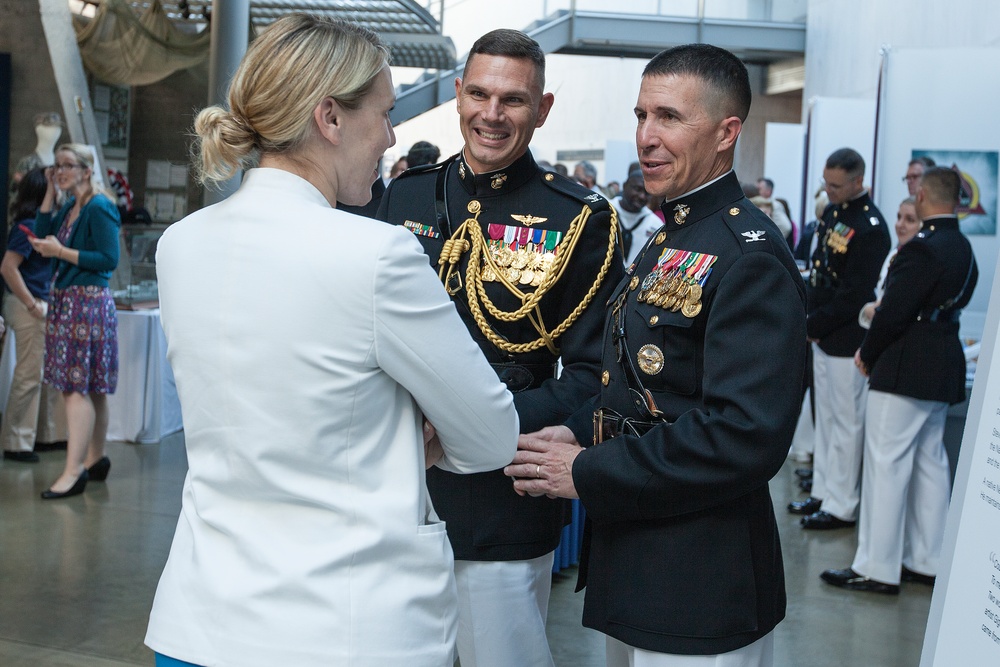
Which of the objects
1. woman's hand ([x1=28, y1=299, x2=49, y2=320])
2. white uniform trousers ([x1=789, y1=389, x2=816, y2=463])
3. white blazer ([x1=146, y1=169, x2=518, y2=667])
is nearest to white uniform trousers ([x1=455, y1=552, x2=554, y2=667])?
white blazer ([x1=146, y1=169, x2=518, y2=667])

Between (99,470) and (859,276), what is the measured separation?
3.90 meters

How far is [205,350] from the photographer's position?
1.25 m

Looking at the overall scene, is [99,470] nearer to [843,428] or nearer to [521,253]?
[843,428]

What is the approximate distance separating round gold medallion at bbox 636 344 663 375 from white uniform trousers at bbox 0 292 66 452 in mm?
4781

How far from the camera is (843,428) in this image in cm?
519

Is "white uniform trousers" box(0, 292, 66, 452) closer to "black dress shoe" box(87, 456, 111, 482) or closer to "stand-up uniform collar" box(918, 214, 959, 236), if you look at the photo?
"black dress shoe" box(87, 456, 111, 482)

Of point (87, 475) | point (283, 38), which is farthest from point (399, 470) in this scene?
point (87, 475)

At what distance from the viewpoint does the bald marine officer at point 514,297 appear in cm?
195

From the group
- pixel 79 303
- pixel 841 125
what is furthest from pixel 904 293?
pixel 841 125

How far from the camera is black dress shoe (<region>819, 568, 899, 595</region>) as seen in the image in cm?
421

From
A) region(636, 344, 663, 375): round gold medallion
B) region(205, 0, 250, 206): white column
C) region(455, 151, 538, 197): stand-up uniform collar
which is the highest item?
region(205, 0, 250, 206): white column

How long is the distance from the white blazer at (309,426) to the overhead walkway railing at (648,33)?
11986 millimetres

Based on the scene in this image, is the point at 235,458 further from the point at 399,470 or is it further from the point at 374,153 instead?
the point at 374,153

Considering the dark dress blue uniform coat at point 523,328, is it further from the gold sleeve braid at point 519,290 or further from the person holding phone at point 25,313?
the person holding phone at point 25,313
